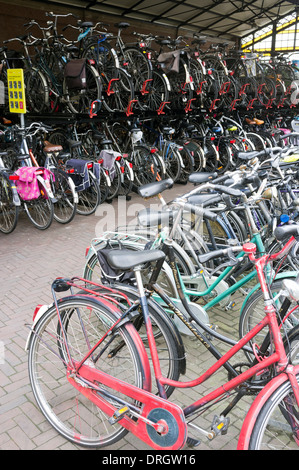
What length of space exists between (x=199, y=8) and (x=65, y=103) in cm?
963

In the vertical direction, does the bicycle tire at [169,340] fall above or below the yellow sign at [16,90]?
below

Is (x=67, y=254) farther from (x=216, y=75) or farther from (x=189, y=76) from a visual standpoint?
(x=216, y=75)

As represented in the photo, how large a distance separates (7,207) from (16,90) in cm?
172

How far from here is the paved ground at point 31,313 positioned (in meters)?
2.37

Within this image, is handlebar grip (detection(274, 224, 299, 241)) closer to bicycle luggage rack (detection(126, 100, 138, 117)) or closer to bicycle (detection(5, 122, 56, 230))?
bicycle (detection(5, 122, 56, 230))

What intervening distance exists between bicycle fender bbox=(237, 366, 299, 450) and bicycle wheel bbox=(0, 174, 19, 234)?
4.59 meters

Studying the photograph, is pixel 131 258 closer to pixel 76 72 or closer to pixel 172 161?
pixel 76 72

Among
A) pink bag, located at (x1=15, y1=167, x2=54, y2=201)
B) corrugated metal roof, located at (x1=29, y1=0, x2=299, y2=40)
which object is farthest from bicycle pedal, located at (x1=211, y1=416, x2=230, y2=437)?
corrugated metal roof, located at (x1=29, y1=0, x2=299, y2=40)

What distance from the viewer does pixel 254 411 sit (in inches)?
64.0

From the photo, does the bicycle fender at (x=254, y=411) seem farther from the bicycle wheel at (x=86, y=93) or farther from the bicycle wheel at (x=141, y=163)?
the bicycle wheel at (x=141, y=163)

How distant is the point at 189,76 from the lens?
8492mm

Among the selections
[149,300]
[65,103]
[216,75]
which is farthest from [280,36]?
[149,300]

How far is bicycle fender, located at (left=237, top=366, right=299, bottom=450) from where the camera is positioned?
1601 mm

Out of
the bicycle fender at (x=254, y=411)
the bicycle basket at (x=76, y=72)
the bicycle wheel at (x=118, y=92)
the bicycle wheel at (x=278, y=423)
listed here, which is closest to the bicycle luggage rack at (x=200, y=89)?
the bicycle wheel at (x=118, y=92)
